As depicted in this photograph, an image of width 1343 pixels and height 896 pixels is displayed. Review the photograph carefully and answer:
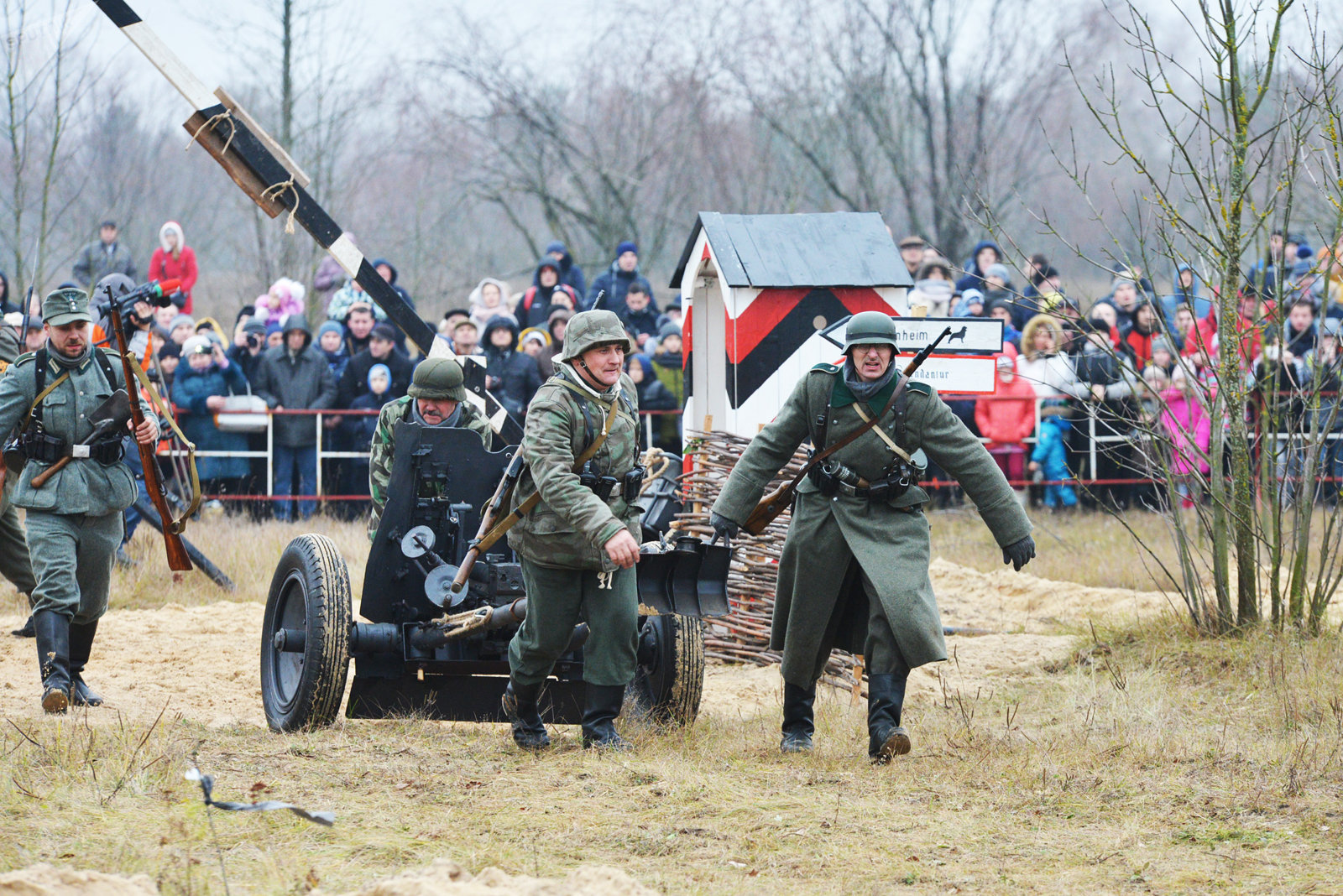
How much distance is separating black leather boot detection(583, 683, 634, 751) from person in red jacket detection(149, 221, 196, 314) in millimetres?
9960

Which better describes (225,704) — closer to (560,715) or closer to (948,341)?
(560,715)

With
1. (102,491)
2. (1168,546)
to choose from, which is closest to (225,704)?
(102,491)

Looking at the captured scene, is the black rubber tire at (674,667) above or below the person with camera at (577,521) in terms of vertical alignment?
below

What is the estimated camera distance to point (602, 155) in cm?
2295

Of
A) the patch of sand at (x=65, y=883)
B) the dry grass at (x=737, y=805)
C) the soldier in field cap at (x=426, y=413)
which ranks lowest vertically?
the dry grass at (x=737, y=805)

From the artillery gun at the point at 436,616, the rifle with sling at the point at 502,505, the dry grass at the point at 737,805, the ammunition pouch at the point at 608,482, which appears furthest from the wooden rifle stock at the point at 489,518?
the dry grass at the point at 737,805

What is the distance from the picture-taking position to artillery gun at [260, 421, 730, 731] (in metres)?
6.29

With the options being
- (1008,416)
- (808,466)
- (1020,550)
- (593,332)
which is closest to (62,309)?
(593,332)

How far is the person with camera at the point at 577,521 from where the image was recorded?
580 cm

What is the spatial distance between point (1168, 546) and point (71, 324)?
8052 mm

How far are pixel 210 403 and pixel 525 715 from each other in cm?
742

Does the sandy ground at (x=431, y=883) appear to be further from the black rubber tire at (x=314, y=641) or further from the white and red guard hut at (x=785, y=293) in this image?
the white and red guard hut at (x=785, y=293)

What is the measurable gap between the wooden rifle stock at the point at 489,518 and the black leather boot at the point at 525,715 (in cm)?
48

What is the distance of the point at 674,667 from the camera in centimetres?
670
